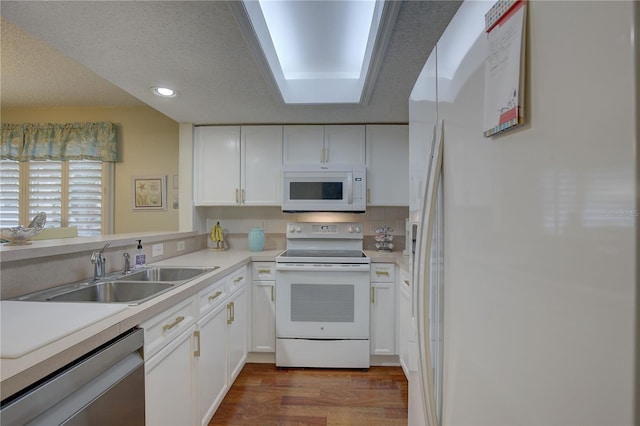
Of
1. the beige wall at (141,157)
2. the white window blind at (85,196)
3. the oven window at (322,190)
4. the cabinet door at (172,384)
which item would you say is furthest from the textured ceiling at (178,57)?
the cabinet door at (172,384)

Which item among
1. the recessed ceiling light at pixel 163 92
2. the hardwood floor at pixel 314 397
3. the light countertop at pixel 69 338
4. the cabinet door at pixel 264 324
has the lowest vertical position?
the hardwood floor at pixel 314 397

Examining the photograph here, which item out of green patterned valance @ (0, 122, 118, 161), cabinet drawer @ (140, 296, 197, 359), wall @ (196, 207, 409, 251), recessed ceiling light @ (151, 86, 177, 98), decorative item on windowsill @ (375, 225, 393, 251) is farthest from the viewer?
green patterned valance @ (0, 122, 118, 161)

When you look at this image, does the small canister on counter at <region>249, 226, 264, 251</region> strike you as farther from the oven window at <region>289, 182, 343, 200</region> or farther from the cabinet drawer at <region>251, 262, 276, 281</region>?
the oven window at <region>289, 182, 343, 200</region>

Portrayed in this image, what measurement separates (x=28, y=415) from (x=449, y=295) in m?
1.01

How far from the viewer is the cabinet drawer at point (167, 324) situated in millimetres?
1141

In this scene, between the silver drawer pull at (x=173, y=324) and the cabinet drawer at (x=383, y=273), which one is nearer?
the silver drawer pull at (x=173, y=324)

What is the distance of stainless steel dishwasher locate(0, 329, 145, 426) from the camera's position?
697 millimetres

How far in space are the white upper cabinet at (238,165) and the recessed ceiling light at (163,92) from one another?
0.72 meters

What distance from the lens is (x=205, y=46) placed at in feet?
5.11

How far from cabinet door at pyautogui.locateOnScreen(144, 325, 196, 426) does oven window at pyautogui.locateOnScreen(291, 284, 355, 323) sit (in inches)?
40.3

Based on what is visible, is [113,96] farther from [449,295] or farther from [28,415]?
[449,295]

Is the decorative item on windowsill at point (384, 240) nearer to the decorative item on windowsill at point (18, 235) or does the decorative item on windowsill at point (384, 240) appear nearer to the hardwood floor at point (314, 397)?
the hardwood floor at point (314, 397)

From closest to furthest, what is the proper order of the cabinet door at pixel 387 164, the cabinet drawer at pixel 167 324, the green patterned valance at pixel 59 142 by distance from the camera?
the cabinet drawer at pixel 167 324, the cabinet door at pixel 387 164, the green patterned valance at pixel 59 142

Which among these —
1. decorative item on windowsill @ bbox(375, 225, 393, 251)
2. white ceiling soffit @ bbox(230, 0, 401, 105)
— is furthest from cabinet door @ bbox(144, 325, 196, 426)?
decorative item on windowsill @ bbox(375, 225, 393, 251)
